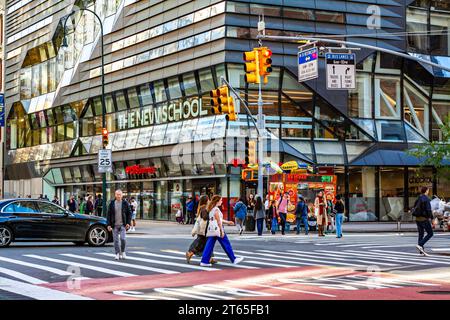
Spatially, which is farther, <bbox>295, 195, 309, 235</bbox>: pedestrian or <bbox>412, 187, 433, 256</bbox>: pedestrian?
<bbox>295, 195, 309, 235</bbox>: pedestrian

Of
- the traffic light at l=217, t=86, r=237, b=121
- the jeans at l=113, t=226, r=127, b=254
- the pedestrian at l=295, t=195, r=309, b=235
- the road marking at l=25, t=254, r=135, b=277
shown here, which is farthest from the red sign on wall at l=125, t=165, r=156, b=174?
the jeans at l=113, t=226, r=127, b=254

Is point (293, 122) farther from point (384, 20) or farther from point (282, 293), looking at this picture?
point (282, 293)

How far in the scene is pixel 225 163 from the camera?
1698 inches

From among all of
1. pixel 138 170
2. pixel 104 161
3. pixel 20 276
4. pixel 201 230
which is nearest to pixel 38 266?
pixel 20 276

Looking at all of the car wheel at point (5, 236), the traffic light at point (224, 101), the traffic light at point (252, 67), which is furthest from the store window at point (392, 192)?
the car wheel at point (5, 236)

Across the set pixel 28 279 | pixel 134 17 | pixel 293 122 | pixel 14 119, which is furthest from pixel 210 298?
pixel 14 119

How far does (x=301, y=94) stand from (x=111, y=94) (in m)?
16.4

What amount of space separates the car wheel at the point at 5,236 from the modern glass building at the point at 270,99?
19260mm

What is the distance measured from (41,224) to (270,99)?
23.6 meters

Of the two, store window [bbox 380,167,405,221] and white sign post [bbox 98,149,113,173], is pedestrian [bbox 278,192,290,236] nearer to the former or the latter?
white sign post [bbox 98,149,113,173]

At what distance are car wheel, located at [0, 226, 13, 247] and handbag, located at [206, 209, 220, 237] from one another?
8.28 meters

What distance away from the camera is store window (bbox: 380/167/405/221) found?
156 feet

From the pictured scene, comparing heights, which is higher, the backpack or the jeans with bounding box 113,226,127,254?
the backpack

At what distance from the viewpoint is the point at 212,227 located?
17.9m
